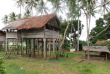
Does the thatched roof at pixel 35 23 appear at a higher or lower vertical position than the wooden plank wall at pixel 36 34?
higher

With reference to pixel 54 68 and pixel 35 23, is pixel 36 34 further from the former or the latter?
pixel 54 68

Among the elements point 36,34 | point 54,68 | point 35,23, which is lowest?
point 54,68

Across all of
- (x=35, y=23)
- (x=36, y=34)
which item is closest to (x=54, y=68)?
(x=36, y=34)

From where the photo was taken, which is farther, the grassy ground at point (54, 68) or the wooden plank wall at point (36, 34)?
the wooden plank wall at point (36, 34)

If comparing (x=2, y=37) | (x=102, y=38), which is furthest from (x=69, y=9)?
(x=2, y=37)

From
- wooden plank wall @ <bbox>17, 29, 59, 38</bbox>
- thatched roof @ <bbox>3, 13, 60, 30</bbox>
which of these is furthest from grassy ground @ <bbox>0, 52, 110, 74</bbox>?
thatched roof @ <bbox>3, 13, 60, 30</bbox>

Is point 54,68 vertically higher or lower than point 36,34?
lower

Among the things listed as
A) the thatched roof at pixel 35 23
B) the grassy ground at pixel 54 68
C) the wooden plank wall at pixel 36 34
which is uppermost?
the thatched roof at pixel 35 23

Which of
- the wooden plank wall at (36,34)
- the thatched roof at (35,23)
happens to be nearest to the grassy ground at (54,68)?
the wooden plank wall at (36,34)

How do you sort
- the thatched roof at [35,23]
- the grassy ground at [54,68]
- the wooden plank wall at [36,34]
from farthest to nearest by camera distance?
the wooden plank wall at [36,34] → the thatched roof at [35,23] → the grassy ground at [54,68]

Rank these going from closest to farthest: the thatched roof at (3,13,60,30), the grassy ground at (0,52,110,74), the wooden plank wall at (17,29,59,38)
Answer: the grassy ground at (0,52,110,74) → the thatched roof at (3,13,60,30) → the wooden plank wall at (17,29,59,38)

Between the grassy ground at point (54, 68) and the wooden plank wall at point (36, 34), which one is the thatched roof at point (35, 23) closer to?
the wooden plank wall at point (36, 34)

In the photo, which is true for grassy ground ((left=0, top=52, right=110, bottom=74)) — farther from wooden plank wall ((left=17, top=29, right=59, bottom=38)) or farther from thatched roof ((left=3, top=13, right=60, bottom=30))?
thatched roof ((left=3, top=13, right=60, bottom=30))

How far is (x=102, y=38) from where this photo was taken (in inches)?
993
